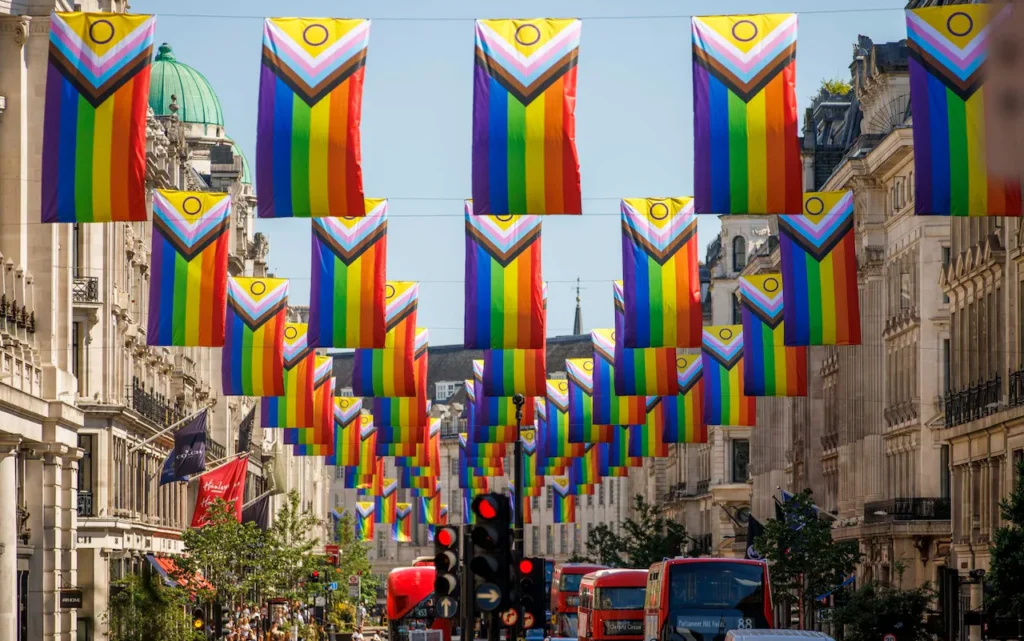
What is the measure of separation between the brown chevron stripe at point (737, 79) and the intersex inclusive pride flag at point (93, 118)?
768 centimetres

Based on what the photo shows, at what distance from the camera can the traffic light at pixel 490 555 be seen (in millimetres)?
19812

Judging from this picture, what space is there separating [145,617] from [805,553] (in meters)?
24.1

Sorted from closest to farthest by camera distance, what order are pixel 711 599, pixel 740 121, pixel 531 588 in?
1. pixel 740 121
2. pixel 531 588
3. pixel 711 599

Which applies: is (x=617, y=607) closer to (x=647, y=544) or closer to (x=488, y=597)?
(x=488, y=597)

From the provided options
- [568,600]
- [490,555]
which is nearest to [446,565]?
[490,555]

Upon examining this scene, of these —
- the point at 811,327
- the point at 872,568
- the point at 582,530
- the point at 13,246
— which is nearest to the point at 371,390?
the point at 13,246

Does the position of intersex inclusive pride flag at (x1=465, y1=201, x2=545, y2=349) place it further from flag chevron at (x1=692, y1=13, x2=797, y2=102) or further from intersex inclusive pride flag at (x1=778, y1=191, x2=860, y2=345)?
flag chevron at (x1=692, y1=13, x2=797, y2=102)

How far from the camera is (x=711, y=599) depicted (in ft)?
121

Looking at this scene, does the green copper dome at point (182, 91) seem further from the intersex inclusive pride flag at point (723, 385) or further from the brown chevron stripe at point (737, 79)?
the brown chevron stripe at point (737, 79)

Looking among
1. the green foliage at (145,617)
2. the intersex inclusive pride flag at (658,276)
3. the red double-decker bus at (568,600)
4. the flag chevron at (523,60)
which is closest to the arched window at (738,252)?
the red double-decker bus at (568,600)

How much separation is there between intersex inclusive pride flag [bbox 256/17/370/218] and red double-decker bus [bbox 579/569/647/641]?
25298 mm

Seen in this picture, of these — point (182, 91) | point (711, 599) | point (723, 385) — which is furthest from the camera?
point (182, 91)

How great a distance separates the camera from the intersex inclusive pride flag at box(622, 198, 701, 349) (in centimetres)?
3525

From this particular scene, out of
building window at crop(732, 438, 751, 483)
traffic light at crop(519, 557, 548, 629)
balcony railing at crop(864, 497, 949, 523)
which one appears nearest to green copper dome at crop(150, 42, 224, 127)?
building window at crop(732, 438, 751, 483)
